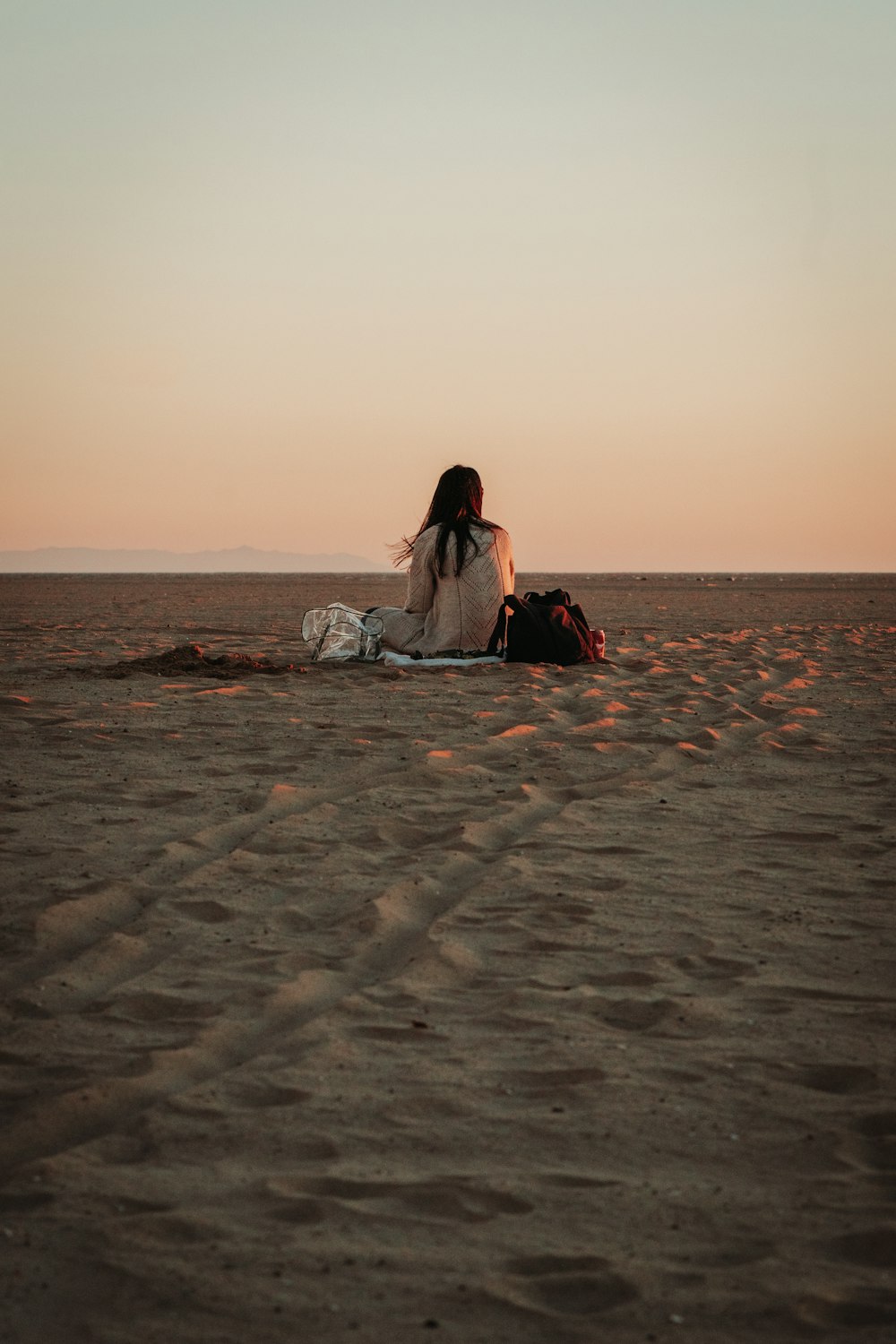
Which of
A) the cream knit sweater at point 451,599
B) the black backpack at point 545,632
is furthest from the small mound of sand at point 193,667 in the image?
the black backpack at point 545,632

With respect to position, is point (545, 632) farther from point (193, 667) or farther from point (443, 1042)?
point (443, 1042)

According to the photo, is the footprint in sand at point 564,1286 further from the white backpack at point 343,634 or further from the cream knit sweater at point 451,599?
the white backpack at point 343,634

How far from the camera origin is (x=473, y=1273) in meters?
2.06

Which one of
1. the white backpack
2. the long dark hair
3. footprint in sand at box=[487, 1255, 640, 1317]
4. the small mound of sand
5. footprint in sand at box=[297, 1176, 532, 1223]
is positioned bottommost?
footprint in sand at box=[487, 1255, 640, 1317]

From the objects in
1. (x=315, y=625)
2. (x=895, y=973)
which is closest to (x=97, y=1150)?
(x=895, y=973)

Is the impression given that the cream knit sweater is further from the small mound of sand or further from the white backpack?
the small mound of sand

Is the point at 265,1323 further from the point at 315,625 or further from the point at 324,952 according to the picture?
the point at 315,625

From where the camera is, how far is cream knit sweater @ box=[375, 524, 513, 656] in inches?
398

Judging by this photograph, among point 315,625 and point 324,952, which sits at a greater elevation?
point 315,625

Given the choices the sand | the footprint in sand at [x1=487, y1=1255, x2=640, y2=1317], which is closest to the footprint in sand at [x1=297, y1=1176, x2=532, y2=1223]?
the sand

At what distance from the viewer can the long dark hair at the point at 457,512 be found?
33.2 ft

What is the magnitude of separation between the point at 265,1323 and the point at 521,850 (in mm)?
2761

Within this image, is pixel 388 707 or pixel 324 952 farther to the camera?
pixel 388 707

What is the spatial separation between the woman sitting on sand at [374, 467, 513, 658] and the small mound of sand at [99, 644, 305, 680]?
1265 mm
